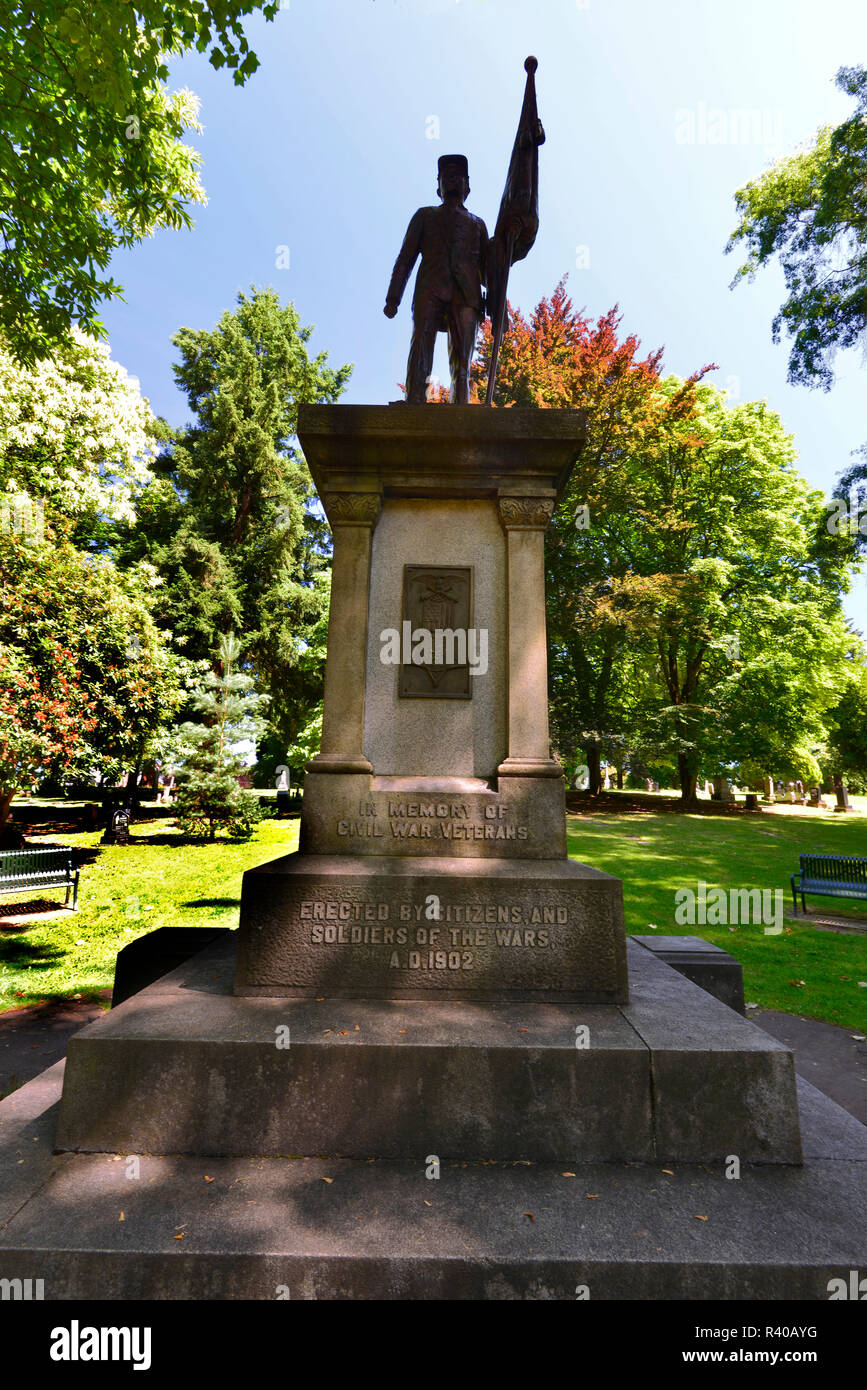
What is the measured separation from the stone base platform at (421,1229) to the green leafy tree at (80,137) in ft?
28.8

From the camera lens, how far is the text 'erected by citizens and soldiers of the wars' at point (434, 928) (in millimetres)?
3596

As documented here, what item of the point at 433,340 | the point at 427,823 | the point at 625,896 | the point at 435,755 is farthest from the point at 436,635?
the point at 625,896

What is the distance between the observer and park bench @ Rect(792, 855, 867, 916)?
437 inches

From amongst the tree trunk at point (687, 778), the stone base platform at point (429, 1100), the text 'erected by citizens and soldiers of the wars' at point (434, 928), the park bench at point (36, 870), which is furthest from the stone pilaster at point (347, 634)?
the tree trunk at point (687, 778)

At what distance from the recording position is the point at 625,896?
1284cm

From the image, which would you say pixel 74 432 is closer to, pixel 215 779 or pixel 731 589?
pixel 215 779

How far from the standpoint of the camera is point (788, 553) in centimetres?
2802

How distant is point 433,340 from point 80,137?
567cm

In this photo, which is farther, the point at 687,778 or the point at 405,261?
the point at 687,778

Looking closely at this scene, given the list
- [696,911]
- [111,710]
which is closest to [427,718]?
[696,911]

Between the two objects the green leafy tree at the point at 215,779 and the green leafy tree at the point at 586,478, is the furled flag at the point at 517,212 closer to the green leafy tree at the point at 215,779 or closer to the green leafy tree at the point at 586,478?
the green leafy tree at the point at 215,779

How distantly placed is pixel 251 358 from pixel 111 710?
21.2 meters

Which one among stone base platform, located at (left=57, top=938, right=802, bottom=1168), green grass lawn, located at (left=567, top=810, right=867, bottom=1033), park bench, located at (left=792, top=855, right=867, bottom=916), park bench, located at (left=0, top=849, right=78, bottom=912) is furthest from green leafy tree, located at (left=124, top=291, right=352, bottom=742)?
stone base platform, located at (left=57, top=938, right=802, bottom=1168)
